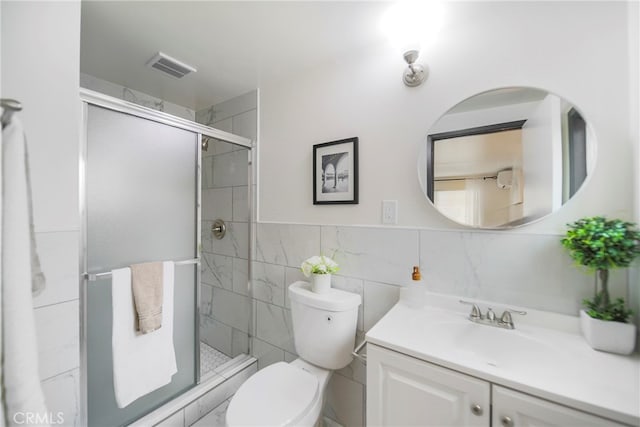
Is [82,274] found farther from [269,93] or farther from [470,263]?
[470,263]

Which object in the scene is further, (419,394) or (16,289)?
(419,394)

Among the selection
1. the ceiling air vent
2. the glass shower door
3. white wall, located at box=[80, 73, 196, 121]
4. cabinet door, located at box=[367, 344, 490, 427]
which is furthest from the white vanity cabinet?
white wall, located at box=[80, 73, 196, 121]

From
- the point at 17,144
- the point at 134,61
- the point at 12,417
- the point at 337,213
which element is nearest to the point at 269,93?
the point at 134,61

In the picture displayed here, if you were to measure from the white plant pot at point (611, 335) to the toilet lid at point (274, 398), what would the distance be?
1.09m

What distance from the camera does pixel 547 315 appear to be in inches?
39.0

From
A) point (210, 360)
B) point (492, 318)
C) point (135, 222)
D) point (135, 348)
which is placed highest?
point (135, 222)

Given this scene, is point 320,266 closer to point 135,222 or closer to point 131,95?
point 135,222

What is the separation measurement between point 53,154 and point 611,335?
212cm

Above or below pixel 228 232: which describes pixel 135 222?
above

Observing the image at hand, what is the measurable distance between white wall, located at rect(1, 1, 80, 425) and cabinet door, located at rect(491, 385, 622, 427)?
1.55m

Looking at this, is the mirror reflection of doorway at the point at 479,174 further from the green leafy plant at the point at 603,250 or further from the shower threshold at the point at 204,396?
the shower threshold at the point at 204,396

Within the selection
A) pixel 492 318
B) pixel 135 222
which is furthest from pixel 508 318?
pixel 135 222

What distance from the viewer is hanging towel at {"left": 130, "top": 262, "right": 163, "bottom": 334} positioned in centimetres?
126

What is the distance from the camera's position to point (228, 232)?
2.12 metres
